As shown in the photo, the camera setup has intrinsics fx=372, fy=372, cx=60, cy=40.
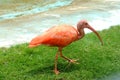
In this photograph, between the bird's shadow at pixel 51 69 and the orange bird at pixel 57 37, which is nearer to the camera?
the orange bird at pixel 57 37

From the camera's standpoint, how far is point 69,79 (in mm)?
6801

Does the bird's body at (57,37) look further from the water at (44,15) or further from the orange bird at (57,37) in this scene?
the water at (44,15)

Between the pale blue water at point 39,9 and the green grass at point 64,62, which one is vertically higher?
the pale blue water at point 39,9

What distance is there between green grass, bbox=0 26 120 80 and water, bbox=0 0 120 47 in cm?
111

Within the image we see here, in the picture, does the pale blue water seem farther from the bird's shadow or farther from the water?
the bird's shadow

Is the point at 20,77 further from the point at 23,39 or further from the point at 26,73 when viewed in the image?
the point at 23,39

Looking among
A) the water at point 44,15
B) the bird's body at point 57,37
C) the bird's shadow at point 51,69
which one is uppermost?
the water at point 44,15

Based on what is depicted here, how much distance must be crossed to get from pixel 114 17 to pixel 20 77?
5.13m

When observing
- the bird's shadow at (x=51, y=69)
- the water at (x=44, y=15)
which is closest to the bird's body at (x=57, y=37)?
the bird's shadow at (x=51, y=69)

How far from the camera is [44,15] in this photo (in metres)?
11.7

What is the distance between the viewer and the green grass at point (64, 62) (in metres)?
6.95

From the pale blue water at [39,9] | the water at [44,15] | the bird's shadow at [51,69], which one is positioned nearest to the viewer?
the bird's shadow at [51,69]

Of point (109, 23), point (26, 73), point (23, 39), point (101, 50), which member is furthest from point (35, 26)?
point (26, 73)

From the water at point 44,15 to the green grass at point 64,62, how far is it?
43.7 inches
